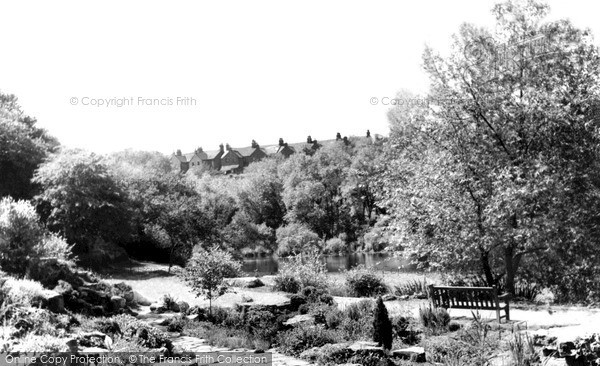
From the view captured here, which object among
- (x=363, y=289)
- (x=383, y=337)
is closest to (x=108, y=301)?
(x=363, y=289)

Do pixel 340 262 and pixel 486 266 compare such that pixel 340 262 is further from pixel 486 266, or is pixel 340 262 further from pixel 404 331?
pixel 404 331

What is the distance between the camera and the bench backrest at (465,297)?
12062 mm

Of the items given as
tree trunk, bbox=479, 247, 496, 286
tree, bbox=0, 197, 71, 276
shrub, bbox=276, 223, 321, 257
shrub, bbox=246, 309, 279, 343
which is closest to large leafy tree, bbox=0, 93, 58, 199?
tree, bbox=0, 197, 71, 276

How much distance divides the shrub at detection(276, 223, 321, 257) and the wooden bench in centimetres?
3293

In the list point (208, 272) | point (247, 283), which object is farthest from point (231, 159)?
point (208, 272)

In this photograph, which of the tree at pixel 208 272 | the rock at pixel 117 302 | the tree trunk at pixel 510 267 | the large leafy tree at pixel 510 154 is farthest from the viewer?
the tree trunk at pixel 510 267

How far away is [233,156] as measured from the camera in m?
102

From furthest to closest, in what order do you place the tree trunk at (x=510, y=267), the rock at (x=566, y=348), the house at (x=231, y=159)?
the house at (x=231, y=159) → the tree trunk at (x=510, y=267) → the rock at (x=566, y=348)

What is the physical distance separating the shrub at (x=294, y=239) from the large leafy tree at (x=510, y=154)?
97.0 feet

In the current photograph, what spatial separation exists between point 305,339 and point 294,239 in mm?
37070

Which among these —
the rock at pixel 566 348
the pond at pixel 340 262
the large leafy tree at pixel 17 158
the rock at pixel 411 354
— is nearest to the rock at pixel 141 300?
the rock at pixel 411 354

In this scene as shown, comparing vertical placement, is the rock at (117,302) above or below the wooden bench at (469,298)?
below

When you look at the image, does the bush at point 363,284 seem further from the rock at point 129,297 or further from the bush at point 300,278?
the rock at point 129,297

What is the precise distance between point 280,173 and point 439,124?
4946 centimetres
